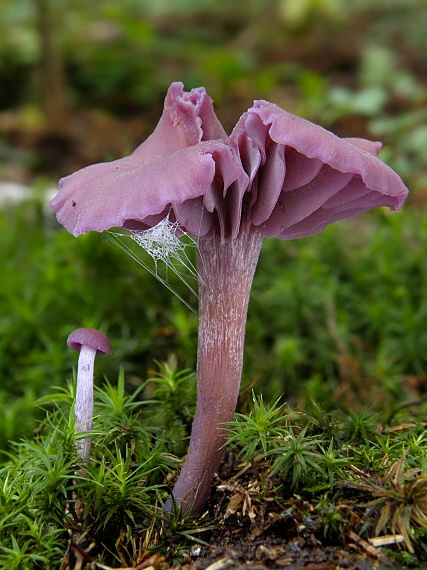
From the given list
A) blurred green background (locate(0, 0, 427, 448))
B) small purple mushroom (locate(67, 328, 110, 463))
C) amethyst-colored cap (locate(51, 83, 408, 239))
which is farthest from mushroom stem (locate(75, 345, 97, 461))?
blurred green background (locate(0, 0, 427, 448))

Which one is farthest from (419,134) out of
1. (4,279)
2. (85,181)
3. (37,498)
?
(37,498)

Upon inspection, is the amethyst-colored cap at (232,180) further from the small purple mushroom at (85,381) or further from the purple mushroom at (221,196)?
the small purple mushroom at (85,381)

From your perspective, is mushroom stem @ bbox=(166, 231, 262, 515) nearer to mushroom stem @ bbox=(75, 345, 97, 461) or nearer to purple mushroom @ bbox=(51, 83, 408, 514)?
purple mushroom @ bbox=(51, 83, 408, 514)

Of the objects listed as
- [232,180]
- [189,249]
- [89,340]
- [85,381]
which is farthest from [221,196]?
[189,249]

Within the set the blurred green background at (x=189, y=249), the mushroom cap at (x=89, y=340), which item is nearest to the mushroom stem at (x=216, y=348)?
the mushroom cap at (x=89, y=340)

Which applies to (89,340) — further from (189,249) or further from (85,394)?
(189,249)

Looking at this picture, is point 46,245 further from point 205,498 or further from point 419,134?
point 419,134
